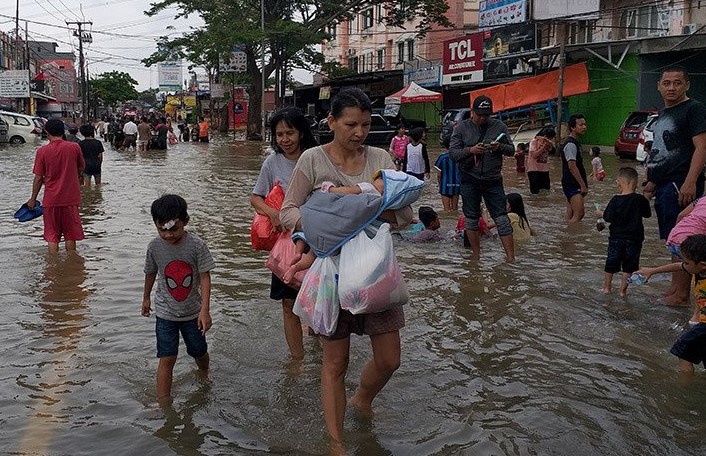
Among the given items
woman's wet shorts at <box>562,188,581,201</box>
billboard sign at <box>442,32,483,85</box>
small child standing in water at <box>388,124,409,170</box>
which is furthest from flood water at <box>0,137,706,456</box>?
billboard sign at <box>442,32,483,85</box>

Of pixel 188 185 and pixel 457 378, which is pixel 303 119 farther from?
pixel 188 185

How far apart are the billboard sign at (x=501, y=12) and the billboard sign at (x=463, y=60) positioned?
0.80 meters

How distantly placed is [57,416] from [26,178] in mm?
16237

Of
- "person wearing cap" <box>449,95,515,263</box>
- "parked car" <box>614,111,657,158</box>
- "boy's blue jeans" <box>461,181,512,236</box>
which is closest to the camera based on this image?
"person wearing cap" <box>449,95,515,263</box>

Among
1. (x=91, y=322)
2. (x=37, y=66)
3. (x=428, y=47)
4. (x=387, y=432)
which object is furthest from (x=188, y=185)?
(x=37, y=66)

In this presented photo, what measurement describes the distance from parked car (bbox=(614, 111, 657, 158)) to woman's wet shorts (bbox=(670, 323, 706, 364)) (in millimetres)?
20818

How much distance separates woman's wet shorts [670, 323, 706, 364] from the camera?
4594 mm

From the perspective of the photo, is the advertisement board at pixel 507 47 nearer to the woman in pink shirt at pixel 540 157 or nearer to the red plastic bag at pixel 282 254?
the woman in pink shirt at pixel 540 157

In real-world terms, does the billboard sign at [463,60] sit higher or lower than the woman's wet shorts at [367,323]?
higher

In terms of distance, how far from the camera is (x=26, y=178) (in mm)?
19188

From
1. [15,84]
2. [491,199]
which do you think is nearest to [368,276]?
[491,199]

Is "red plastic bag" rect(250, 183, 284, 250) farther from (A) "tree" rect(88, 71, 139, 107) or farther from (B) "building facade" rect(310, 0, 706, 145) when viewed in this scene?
(A) "tree" rect(88, 71, 139, 107)

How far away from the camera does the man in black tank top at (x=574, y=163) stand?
31.2 ft

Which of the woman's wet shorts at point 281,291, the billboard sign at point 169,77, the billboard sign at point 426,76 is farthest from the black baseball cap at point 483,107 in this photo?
the billboard sign at point 169,77
